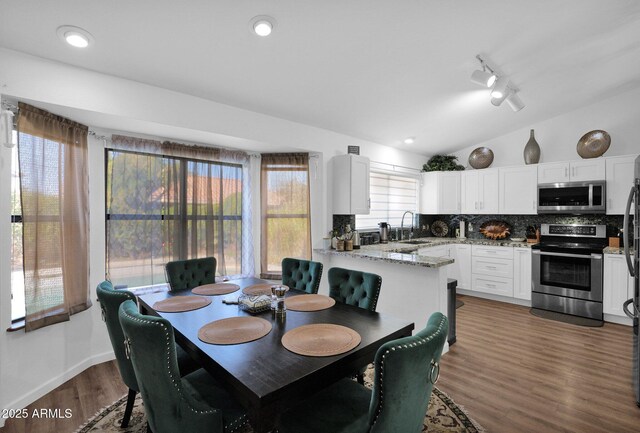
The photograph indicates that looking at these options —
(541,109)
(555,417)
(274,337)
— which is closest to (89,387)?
(274,337)

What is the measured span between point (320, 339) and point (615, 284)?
164 inches

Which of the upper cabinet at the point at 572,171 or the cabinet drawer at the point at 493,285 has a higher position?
the upper cabinet at the point at 572,171

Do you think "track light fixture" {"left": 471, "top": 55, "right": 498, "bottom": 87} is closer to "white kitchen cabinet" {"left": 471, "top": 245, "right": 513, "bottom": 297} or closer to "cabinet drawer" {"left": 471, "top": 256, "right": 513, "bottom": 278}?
"white kitchen cabinet" {"left": 471, "top": 245, "right": 513, "bottom": 297}

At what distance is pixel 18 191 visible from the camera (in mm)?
2240

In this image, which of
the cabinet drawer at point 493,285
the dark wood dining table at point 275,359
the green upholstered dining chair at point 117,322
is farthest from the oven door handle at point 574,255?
the green upholstered dining chair at point 117,322

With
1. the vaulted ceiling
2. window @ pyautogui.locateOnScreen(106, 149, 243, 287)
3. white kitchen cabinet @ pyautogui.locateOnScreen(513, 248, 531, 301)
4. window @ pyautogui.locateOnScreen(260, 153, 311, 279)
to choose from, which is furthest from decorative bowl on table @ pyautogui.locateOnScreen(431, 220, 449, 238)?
window @ pyautogui.locateOnScreen(106, 149, 243, 287)

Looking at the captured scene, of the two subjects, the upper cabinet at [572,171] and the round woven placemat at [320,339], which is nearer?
the round woven placemat at [320,339]

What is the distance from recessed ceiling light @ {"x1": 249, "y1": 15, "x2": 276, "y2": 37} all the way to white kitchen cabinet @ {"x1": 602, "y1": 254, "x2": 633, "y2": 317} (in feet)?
14.9

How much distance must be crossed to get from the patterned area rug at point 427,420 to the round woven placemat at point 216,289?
0.85 metres

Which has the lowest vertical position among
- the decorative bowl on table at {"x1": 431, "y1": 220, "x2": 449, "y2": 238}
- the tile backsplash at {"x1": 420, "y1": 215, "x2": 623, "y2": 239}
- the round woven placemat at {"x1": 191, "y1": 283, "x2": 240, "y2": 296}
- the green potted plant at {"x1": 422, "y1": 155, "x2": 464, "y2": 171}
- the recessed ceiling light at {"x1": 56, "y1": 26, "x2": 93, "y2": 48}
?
the round woven placemat at {"x1": 191, "y1": 283, "x2": 240, "y2": 296}

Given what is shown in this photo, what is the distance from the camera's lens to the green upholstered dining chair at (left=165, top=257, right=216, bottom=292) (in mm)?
2707

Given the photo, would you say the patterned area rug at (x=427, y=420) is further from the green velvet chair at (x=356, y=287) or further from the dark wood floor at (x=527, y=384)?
the green velvet chair at (x=356, y=287)

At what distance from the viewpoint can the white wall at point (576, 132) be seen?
4.05 m

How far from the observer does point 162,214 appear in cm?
306
